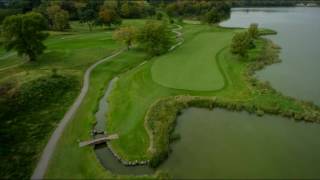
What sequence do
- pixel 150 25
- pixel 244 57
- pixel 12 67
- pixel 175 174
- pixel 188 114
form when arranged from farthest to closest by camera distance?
pixel 150 25 → pixel 244 57 → pixel 12 67 → pixel 188 114 → pixel 175 174

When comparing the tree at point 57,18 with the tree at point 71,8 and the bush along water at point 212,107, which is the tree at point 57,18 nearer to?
the tree at point 71,8

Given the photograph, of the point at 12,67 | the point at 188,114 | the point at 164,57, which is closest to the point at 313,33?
the point at 164,57

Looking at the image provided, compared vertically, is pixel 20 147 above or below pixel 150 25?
below

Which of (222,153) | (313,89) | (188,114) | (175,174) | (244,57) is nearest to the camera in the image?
(175,174)

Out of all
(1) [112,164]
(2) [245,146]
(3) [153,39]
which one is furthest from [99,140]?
Result: (3) [153,39]

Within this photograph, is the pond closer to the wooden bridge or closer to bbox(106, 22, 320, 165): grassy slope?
the wooden bridge

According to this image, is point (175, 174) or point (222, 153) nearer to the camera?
point (175, 174)

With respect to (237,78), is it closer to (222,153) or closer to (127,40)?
(222,153)

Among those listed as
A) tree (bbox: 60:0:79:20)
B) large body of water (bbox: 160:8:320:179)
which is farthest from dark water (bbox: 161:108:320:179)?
tree (bbox: 60:0:79:20)
